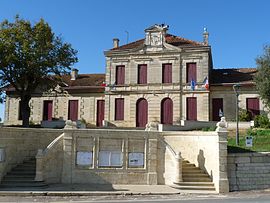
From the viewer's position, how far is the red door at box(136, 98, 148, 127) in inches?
1215

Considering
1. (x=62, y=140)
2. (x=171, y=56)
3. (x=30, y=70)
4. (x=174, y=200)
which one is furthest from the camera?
(x=171, y=56)

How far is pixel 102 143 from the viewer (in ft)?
57.4

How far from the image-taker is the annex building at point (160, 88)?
30.0m

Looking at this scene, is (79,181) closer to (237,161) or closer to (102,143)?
(102,143)

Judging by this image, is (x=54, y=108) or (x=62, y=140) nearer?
(x=62, y=140)

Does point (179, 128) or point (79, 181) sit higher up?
point (179, 128)

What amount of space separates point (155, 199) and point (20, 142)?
7.80m

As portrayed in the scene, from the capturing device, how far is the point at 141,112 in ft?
102

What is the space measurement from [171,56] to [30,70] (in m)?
12.3

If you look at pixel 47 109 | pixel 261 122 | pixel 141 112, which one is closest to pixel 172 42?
pixel 141 112

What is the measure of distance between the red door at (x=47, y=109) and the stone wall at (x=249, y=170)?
22.0 m

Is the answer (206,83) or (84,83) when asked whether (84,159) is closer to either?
(206,83)

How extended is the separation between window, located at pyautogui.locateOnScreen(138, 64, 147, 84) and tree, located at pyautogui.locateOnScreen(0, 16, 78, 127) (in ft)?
21.5

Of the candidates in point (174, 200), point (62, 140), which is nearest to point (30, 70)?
point (62, 140)
